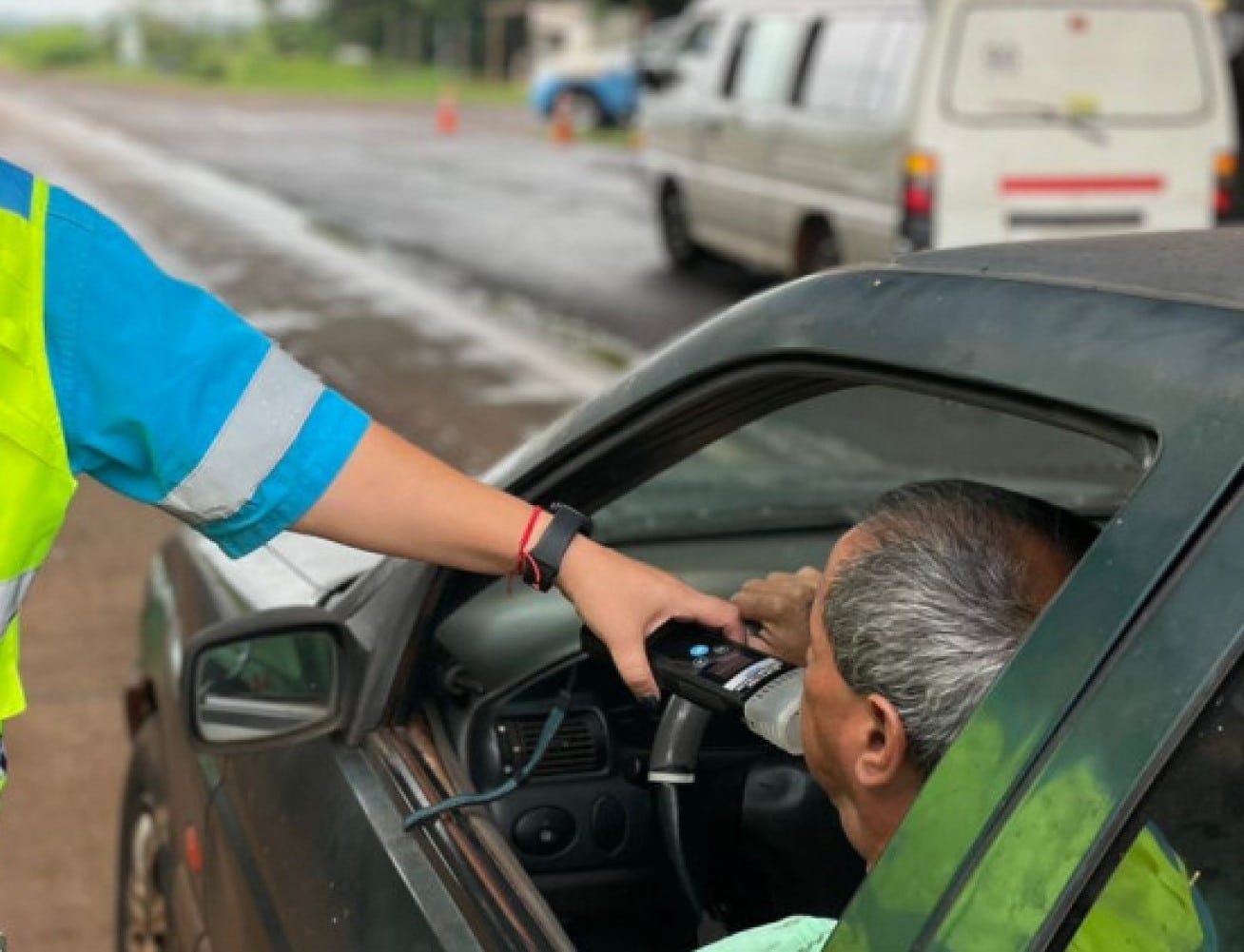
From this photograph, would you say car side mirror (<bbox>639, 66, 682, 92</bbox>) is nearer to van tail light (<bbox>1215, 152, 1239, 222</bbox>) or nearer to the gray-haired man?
van tail light (<bbox>1215, 152, 1239, 222</bbox>)

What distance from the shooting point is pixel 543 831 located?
7.65 ft

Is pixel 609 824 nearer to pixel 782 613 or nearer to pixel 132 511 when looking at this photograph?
pixel 782 613

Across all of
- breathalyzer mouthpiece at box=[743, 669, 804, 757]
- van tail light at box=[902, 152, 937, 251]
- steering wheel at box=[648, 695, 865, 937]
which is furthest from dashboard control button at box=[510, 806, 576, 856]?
van tail light at box=[902, 152, 937, 251]

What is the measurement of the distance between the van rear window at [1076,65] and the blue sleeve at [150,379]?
8.57 m

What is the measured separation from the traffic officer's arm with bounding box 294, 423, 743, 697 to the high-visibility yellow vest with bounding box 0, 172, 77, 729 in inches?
10.9

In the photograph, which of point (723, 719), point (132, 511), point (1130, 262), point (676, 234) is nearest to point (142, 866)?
point (723, 719)

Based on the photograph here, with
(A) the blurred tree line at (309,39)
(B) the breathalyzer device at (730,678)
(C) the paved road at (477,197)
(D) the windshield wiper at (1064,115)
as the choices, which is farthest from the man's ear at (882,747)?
(A) the blurred tree line at (309,39)

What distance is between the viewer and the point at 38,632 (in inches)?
241

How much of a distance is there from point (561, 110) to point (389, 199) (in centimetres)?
1228

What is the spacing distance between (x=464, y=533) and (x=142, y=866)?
138 cm

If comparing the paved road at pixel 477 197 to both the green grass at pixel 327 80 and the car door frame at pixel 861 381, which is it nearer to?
the car door frame at pixel 861 381

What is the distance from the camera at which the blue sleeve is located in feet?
5.88

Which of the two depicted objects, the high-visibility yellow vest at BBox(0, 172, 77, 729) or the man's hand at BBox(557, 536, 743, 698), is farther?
the man's hand at BBox(557, 536, 743, 698)

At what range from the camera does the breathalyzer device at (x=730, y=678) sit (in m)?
1.89
